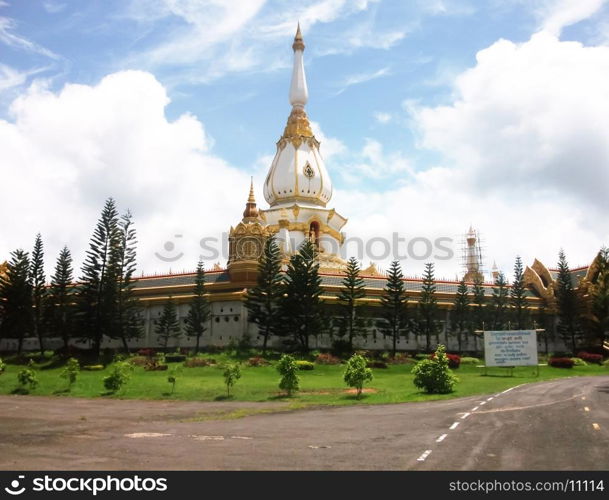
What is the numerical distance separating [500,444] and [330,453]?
373 centimetres

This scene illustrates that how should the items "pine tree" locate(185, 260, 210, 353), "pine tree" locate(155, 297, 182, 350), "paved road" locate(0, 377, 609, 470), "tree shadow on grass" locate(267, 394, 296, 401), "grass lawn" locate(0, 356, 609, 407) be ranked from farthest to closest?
"pine tree" locate(155, 297, 182, 350), "pine tree" locate(185, 260, 210, 353), "grass lawn" locate(0, 356, 609, 407), "tree shadow on grass" locate(267, 394, 296, 401), "paved road" locate(0, 377, 609, 470)

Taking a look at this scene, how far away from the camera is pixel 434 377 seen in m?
26.0

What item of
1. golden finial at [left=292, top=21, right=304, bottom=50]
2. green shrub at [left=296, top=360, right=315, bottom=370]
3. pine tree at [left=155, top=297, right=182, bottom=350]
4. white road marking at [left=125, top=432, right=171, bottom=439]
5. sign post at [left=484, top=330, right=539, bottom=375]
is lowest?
white road marking at [left=125, top=432, right=171, bottom=439]

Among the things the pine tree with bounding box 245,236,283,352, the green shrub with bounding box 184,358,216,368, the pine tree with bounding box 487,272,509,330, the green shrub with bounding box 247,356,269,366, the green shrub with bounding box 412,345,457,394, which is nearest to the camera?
the green shrub with bounding box 412,345,457,394

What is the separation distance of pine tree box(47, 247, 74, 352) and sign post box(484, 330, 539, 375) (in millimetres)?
28311

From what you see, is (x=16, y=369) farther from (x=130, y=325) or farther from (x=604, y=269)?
(x=604, y=269)

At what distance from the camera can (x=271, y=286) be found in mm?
42625

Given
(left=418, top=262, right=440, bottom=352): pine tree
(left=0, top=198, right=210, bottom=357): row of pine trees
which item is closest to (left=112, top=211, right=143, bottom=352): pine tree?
(left=0, top=198, right=210, bottom=357): row of pine trees

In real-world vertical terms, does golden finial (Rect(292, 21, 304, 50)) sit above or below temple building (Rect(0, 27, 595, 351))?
above

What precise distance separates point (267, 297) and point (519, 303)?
22087 millimetres

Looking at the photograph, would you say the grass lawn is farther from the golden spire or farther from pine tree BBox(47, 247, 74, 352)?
the golden spire

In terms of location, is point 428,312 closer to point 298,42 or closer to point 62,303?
point 62,303

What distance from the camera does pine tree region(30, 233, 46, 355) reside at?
45.6 meters
